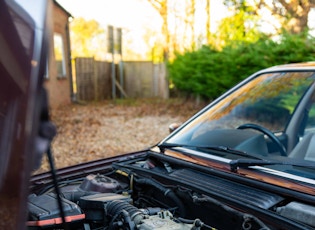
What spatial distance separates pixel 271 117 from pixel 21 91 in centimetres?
760

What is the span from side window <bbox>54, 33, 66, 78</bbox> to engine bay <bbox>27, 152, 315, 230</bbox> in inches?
511

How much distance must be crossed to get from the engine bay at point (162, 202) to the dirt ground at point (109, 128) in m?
4.37

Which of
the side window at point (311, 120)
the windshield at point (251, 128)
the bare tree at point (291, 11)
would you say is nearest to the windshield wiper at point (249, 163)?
the windshield at point (251, 128)

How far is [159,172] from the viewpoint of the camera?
8.08 feet

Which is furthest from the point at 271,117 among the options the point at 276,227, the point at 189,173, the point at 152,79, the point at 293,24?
the point at 152,79

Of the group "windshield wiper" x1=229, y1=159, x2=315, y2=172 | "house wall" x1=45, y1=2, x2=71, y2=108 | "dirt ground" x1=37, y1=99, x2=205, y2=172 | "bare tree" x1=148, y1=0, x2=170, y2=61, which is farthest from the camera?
"bare tree" x1=148, y1=0, x2=170, y2=61

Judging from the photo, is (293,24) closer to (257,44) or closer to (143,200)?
(257,44)

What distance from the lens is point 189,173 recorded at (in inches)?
93.0

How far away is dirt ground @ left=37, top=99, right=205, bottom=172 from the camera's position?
25.2ft

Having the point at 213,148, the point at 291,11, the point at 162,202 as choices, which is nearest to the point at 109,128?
the point at 291,11

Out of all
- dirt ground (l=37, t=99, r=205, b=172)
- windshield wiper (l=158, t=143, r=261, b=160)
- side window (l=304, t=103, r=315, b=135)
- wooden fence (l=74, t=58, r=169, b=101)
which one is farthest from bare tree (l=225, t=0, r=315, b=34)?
wooden fence (l=74, t=58, r=169, b=101)

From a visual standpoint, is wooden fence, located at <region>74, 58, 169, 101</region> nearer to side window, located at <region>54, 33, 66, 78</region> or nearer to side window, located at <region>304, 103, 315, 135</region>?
side window, located at <region>54, 33, 66, 78</region>

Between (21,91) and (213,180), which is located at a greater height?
(21,91)

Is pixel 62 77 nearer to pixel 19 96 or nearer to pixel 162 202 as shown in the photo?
pixel 162 202
